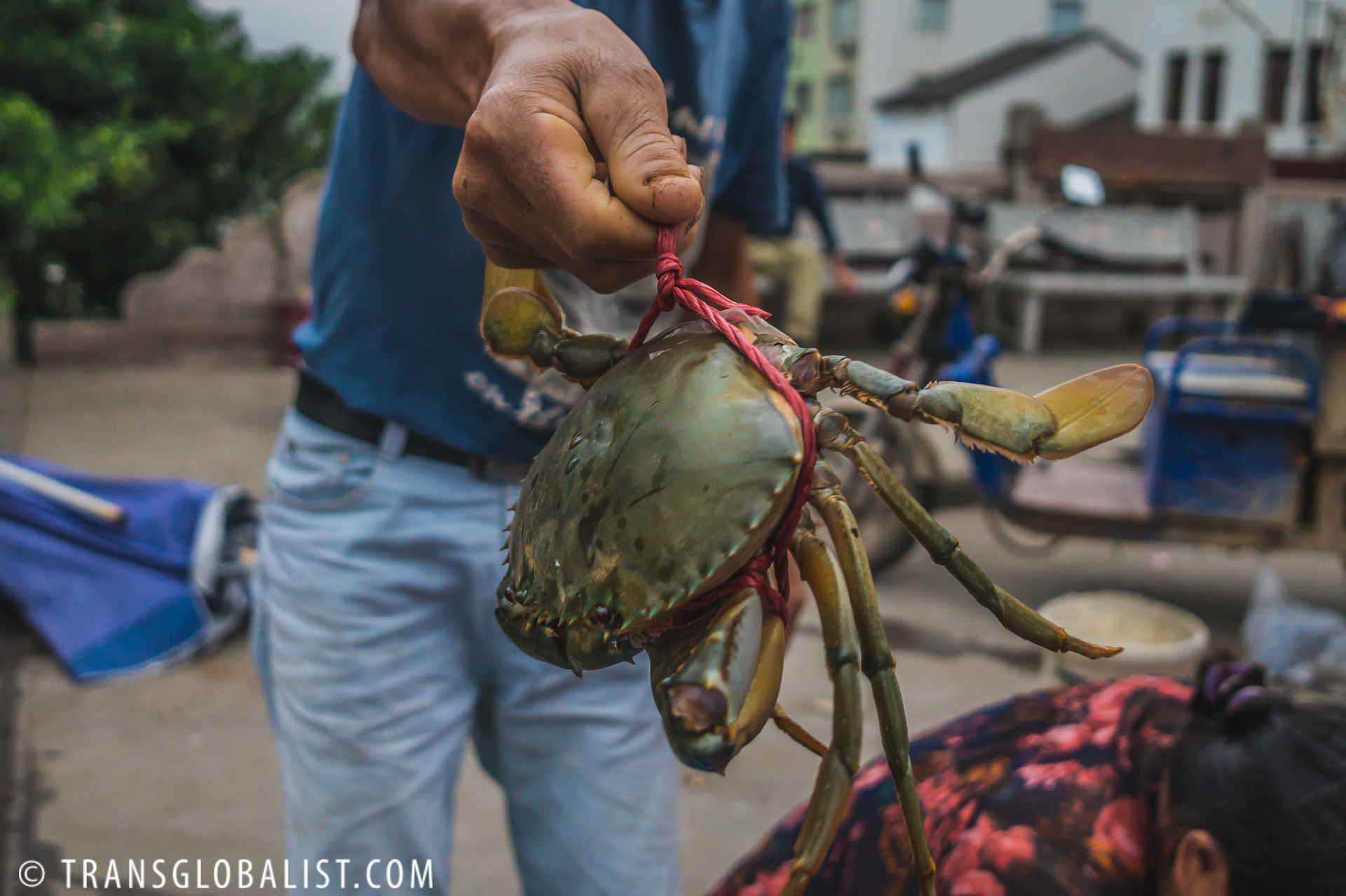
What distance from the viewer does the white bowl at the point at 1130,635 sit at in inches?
104

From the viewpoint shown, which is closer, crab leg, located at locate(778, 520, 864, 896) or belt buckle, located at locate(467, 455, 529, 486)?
crab leg, located at locate(778, 520, 864, 896)

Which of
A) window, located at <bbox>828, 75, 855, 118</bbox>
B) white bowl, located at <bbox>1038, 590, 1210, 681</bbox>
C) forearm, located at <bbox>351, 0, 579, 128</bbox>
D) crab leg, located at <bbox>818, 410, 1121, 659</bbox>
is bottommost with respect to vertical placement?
white bowl, located at <bbox>1038, 590, 1210, 681</bbox>

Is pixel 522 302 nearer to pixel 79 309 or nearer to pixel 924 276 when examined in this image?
pixel 924 276

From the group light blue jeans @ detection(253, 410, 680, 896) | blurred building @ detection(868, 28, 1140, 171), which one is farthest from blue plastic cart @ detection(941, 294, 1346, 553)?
blurred building @ detection(868, 28, 1140, 171)

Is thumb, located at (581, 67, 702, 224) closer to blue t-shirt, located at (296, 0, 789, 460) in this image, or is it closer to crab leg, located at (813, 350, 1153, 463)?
crab leg, located at (813, 350, 1153, 463)

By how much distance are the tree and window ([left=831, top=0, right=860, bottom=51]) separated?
1084 inches

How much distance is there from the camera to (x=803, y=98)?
37375 mm

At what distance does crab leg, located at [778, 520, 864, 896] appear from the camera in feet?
2.37

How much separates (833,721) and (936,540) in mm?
167

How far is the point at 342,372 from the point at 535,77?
26.8 inches

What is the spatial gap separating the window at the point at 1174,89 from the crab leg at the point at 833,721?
91.9 feet

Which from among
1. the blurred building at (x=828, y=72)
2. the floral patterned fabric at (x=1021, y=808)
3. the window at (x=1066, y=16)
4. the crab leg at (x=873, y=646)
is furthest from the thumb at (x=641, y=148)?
the window at (x=1066, y=16)

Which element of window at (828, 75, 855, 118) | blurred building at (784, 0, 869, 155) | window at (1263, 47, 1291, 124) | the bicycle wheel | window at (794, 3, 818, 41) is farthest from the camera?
window at (794, 3, 818, 41)

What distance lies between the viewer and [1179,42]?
2450cm
